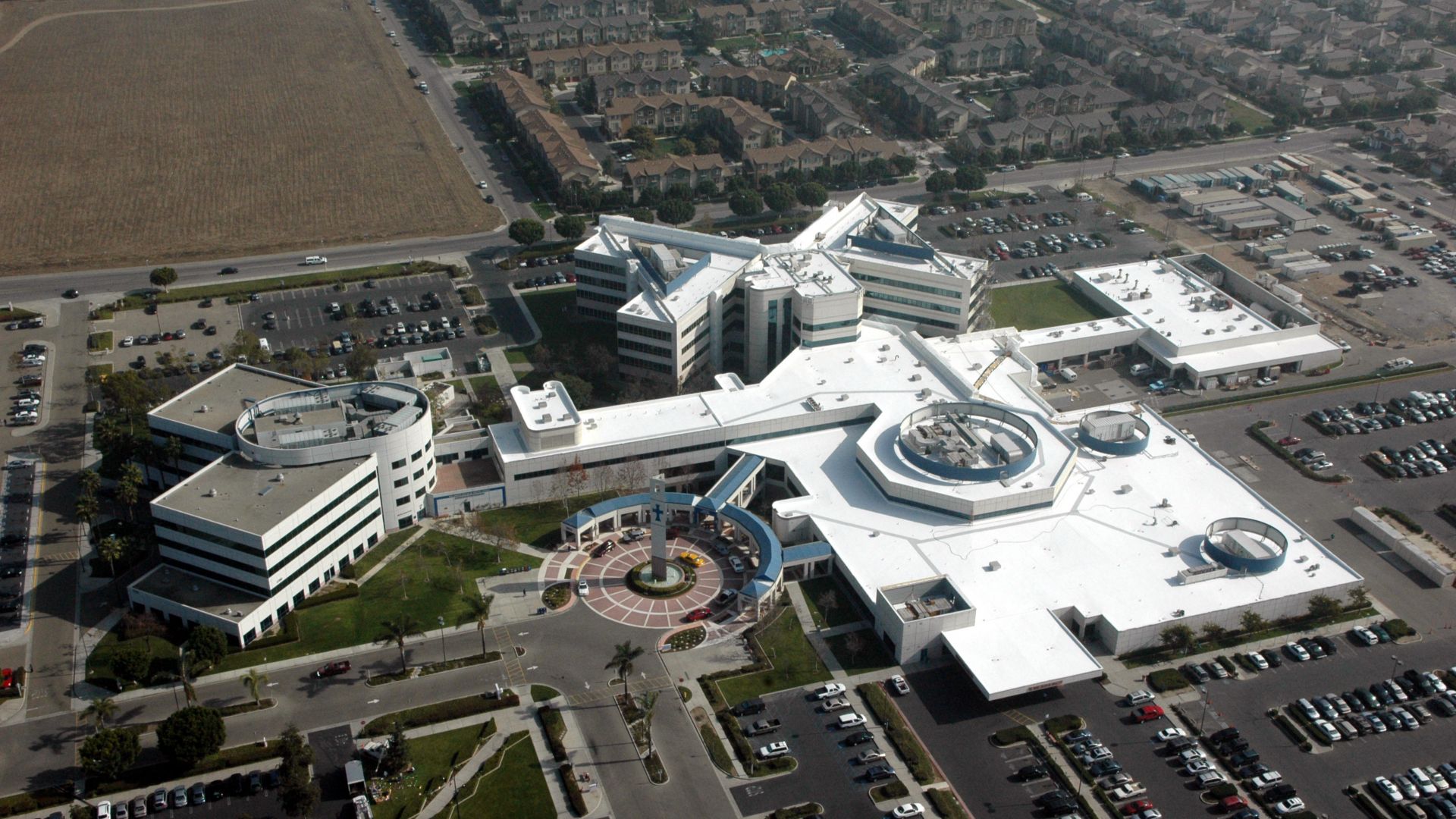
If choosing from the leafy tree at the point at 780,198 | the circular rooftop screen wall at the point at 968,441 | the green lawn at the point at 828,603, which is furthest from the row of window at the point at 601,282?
the green lawn at the point at 828,603

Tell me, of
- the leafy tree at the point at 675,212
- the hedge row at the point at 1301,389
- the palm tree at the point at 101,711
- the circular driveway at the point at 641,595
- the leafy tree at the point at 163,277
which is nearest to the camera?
the palm tree at the point at 101,711

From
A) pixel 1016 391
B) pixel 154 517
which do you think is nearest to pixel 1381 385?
pixel 1016 391

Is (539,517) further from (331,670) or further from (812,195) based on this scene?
(812,195)

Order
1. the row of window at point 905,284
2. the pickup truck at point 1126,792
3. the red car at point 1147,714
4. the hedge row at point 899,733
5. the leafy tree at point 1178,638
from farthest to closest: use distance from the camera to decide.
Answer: the row of window at point 905,284 → the leafy tree at point 1178,638 → the red car at point 1147,714 → the hedge row at point 899,733 → the pickup truck at point 1126,792

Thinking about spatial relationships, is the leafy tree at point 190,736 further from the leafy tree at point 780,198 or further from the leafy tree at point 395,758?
the leafy tree at point 780,198

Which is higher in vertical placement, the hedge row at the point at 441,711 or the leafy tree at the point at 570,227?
the leafy tree at the point at 570,227

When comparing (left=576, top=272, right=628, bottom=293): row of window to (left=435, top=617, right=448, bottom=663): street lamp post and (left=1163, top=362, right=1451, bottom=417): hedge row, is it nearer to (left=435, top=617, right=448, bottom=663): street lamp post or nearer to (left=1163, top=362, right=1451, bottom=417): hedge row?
(left=435, top=617, right=448, bottom=663): street lamp post

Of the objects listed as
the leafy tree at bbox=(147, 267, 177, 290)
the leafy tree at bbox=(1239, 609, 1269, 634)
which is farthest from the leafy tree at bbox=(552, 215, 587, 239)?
the leafy tree at bbox=(1239, 609, 1269, 634)
